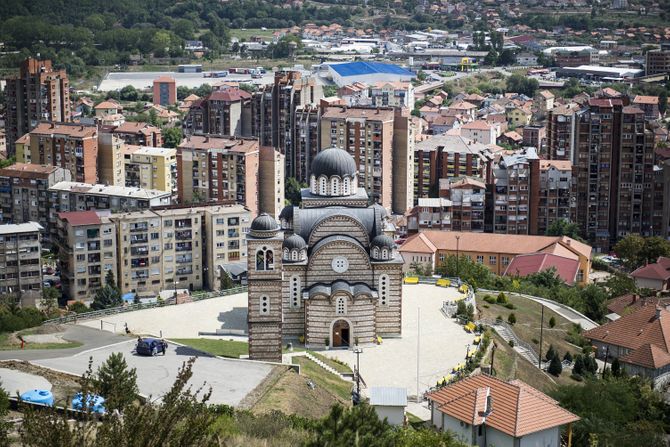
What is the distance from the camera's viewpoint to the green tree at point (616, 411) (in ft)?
73.8

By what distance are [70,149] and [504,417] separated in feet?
114

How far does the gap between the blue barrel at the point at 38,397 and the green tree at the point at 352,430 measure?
561 centimetres

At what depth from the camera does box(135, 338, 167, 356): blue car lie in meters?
25.3

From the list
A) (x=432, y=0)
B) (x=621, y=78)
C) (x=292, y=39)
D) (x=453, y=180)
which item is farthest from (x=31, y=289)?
(x=432, y=0)

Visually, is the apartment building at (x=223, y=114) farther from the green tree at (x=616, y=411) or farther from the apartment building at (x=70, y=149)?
the green tree at (x=616, y=411)

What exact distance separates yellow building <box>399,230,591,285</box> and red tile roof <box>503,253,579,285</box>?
75mm

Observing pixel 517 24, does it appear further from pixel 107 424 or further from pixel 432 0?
pixel 107 424

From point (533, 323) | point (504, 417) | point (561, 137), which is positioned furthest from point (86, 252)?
point (561, 137)

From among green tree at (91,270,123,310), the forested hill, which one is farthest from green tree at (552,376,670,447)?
the forested hill

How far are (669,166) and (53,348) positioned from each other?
1237 inches

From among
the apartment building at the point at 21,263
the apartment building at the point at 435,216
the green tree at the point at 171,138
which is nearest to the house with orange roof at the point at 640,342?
the apartment building at the point at 435,216

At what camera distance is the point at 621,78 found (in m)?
90.8

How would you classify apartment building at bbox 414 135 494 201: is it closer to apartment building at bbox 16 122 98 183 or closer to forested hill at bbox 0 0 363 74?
apartment building at bbox 16 122 98 183

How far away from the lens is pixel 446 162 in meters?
53.8
